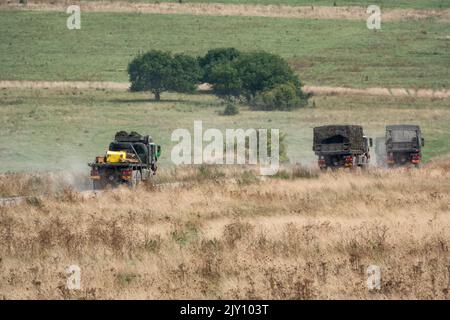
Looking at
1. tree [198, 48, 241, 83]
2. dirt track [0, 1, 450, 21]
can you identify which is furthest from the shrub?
dirt track [0, 1, 450, 21]

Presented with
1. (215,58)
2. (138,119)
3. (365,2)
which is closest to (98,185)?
(138,119)

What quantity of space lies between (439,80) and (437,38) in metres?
22.8

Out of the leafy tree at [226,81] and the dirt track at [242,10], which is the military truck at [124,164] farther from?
the dirt track at [242,10]

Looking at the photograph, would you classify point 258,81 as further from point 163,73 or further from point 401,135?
point 401,135

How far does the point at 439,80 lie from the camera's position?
117m

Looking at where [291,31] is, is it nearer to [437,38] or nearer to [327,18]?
[327,18]

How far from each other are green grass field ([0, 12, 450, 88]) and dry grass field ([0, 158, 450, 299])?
87.0 metres

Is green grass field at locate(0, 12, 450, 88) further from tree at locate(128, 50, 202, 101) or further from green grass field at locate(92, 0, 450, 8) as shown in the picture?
green grass field at locate(92, 0, 450, 8)

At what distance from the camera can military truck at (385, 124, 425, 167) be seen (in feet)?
182

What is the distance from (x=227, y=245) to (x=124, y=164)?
18.0m

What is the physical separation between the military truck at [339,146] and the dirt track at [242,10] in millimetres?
101642

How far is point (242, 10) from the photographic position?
15612 centimetres

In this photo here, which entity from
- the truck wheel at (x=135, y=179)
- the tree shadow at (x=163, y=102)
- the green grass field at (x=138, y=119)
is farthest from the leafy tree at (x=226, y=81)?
the truck wheel at (x=135, y=179)

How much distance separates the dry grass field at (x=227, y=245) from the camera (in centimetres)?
1695
